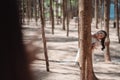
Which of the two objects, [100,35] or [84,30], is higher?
[84,30]

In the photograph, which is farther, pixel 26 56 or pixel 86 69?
pixel 86 69

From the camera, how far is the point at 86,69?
6707mm

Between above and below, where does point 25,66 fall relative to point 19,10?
below

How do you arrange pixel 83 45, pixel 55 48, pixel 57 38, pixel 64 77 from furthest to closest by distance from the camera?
pixel 57 38 < pixel 55 48 < pixel 64 77 < pixel 83 45

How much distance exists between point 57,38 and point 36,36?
2056 cm

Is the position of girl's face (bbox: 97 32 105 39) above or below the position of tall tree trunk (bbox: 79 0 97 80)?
below

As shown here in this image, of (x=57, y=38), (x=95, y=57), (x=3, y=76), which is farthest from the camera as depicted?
(x=57, y=38)

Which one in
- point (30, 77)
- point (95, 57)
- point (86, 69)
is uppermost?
point (30, 77)

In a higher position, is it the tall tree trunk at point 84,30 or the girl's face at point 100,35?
the tall tree trunk at point 84,30

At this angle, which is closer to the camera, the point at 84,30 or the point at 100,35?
the point at 84,30

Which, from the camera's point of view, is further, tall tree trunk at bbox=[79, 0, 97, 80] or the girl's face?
the girl's face

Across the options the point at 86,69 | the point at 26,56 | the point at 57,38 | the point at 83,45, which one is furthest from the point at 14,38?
the point at 57,38

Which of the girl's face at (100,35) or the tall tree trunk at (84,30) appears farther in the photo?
the girl's face at (100,35)

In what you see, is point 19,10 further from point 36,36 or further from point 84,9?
point 84,9
